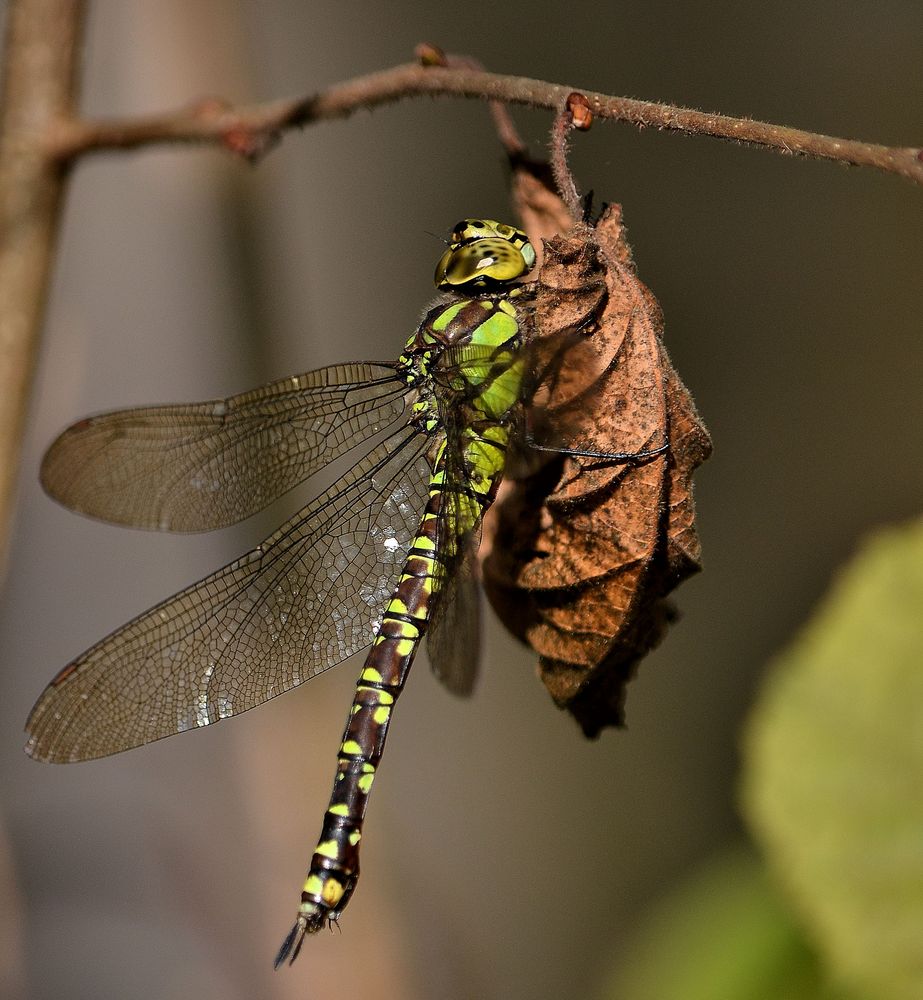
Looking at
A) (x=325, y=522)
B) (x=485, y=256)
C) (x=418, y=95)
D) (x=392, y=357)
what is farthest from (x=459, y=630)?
(x=392, y=357)

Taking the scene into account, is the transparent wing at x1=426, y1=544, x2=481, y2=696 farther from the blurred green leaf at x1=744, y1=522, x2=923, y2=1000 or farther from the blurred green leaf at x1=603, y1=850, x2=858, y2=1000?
the blurred green leaf at x1=603, y1=850, x2=858, y2=1000

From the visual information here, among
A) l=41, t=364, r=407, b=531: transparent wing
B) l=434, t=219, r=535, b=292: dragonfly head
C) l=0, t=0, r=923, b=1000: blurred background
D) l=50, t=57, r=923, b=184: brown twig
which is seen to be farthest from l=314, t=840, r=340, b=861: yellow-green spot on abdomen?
l=0, t=0, r=923, b=1000: blurred background

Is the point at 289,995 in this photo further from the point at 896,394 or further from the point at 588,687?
the point at 896,394

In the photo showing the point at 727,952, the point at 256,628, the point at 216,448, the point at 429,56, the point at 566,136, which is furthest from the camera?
the point at 727,952

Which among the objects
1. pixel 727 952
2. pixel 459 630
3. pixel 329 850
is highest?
pixel 459 630

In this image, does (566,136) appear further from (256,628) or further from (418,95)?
(256,628)

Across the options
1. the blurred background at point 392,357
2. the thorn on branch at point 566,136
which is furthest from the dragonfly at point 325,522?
the blurred background at point 392,357
